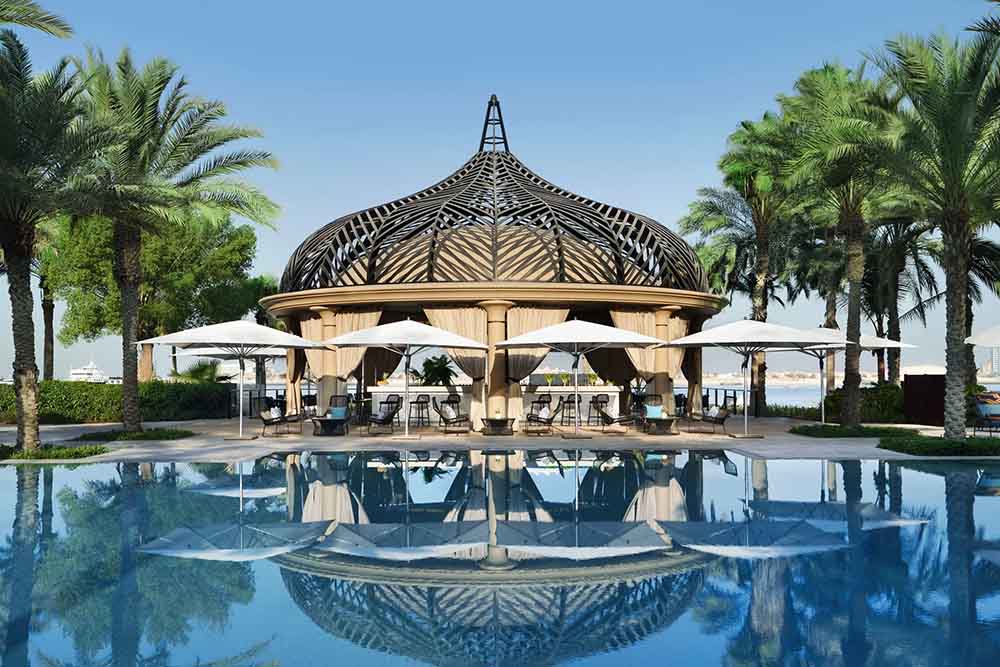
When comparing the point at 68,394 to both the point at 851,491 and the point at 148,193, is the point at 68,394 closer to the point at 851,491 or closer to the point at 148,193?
the point at 148,193

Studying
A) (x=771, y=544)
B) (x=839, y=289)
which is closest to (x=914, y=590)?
(x=771, y=544)

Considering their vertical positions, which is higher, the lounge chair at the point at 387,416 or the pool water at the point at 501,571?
the lounge chair at the point at 387,416

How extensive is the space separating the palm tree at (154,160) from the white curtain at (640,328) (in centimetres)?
961

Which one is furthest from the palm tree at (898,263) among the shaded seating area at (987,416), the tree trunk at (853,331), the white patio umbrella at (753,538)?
the white patio umbrella at (753,538)

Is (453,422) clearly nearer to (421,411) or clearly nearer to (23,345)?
(421,411)

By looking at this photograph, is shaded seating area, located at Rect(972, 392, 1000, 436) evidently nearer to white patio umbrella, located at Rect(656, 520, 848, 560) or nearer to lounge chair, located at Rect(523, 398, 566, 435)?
lounge chair, located at Rect(523, 398, 566, 435)

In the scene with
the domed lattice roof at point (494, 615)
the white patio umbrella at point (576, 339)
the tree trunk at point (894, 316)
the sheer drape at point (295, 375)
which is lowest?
the domed lattice roof at point (494, 615)

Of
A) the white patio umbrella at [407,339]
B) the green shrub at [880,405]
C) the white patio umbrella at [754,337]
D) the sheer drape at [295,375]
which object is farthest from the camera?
the green shrub at [880,405]

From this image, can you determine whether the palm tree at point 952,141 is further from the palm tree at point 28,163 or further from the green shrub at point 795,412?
the palm tree at point 28,163

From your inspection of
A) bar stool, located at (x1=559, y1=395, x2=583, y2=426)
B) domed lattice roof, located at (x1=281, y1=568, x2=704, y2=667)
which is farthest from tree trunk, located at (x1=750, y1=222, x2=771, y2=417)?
domed lattice roof, located at (x1=281, y1=568, x2=704, y2=667)

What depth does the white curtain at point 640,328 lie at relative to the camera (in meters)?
22.5

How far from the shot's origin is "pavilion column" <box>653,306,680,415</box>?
22.6 m

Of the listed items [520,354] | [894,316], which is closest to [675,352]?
[520,354]

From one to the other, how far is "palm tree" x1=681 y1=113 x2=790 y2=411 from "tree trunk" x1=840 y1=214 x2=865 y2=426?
2.33 meters
